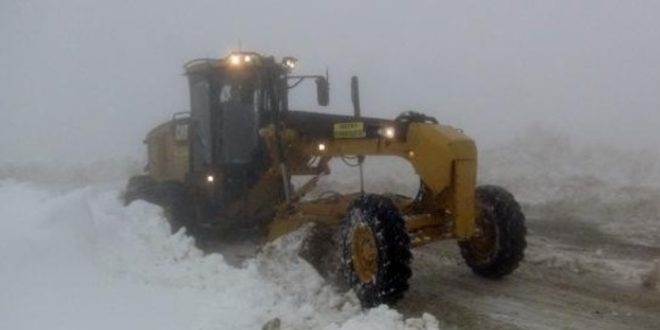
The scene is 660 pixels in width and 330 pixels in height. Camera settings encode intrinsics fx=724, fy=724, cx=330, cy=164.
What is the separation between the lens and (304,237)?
28.8ft


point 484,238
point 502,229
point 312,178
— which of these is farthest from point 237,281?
point 502,229

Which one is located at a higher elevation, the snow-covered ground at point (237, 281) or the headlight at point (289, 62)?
the headlight at point (289, 62)

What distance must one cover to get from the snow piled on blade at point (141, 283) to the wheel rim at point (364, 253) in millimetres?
280

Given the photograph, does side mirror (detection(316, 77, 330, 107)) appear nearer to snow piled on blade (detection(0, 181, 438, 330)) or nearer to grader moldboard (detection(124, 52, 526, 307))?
grader moldboard (detection(124, 52, 526, 307))

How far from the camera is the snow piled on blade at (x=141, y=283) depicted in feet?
18.8

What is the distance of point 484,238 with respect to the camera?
7.86m

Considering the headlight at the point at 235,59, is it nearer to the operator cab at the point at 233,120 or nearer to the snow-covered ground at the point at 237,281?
the operator cab at the point at 233,120

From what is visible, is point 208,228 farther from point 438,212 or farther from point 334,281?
point 438,212

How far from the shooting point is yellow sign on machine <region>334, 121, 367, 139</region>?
24.7 ft

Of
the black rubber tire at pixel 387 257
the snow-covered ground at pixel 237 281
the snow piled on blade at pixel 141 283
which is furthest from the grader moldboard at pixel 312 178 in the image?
the snow piled on blade at pixel 141 283

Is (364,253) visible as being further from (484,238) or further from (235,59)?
(235,59)

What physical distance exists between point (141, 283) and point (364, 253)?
2.23m

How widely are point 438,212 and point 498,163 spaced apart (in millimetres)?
15196

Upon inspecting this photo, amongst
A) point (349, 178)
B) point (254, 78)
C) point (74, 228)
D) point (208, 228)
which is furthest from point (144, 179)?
point (349, 178)
